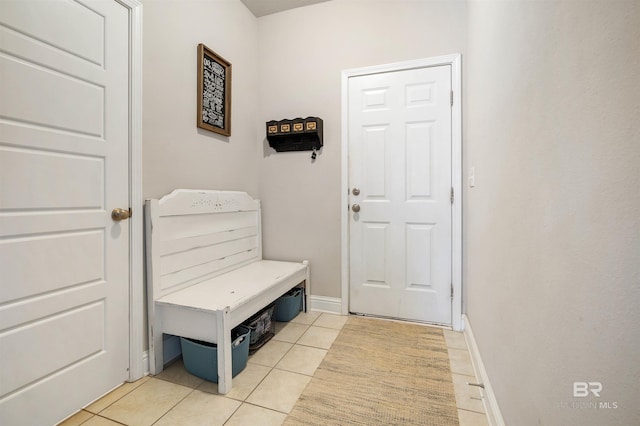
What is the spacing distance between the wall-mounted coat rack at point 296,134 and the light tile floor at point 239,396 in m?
1.65


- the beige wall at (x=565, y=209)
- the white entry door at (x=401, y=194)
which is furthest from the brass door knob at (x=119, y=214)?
the beige wall at (x=565, y=209)

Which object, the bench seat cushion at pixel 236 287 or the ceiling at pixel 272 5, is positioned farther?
the ceiling at pixel 272 5

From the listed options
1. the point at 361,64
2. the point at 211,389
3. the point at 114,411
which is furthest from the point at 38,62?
the point at 361,64

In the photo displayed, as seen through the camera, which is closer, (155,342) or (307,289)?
(155,342)

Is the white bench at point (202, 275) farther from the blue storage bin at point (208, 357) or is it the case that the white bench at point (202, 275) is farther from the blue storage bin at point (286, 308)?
the blue storage bin at point (286, 308)

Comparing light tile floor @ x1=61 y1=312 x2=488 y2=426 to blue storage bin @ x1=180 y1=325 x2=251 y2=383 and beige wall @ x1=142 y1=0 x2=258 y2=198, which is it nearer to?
blue storage bin @ x1=180 y1=325 x2=251 y2=383

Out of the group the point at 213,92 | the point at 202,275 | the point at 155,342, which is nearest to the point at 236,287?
the point at 202,275

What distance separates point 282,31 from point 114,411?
303 cm

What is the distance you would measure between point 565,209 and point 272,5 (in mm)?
2887

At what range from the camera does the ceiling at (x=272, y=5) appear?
2609mm

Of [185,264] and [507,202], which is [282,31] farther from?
[507,202]

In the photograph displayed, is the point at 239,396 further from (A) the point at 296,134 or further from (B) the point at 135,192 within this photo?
(A) the point at 296,134

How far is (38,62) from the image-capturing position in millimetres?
1237

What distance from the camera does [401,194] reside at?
95.7 inches
